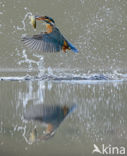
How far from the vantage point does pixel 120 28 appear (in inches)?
866

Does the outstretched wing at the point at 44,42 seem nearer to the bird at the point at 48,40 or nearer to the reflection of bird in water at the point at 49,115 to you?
the bird at the point at 48,40

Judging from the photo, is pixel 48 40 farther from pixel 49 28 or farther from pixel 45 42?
pixel 49 28

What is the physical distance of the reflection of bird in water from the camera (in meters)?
3.37

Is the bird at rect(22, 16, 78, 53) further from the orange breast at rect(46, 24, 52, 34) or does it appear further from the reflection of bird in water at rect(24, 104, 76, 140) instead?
the reflection of bird in water at rect(24, 104, 76, 140)

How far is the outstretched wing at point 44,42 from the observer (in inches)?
263

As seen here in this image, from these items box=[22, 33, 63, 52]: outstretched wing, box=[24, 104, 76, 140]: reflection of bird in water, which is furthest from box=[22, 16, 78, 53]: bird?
box=[24, 104, 76, 140]: reflection of bird in water

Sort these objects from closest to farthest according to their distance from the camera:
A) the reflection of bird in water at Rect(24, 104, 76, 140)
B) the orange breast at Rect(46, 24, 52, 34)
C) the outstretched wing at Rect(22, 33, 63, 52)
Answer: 1. the reflection of bird in water at Rect(24, 104, 76, 140)
2. the outstretched wing at Rect(22, 33, 63, 52)
3. the orange breast at Rect(46, 24, 52, 34)

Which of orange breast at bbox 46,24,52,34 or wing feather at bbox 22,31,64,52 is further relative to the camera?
orange breast at bbox 46,24,52,34

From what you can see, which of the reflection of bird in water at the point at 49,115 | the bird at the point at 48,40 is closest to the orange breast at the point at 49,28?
the bird at the point at 48,40

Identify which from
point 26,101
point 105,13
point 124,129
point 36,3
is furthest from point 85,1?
point 124,129

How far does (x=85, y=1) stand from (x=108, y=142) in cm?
2235

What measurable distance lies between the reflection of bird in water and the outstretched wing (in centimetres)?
203

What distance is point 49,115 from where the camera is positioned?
13.4 feet

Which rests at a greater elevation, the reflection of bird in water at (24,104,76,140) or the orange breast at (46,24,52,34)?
the orange breast at (46,24,52,34)
